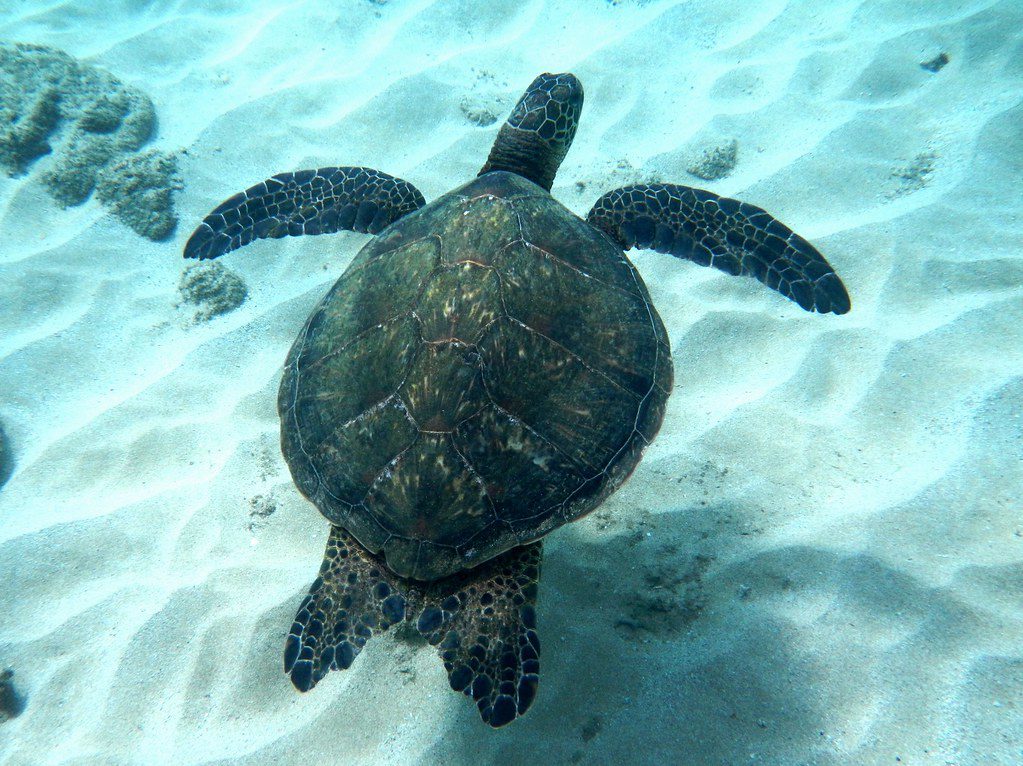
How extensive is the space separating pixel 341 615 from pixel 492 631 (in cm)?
68

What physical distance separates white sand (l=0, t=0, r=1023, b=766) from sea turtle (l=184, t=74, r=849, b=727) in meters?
0.62

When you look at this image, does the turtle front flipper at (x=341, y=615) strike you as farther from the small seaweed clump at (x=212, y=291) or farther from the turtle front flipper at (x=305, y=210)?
the small seaweed clump at (x=212, y=291)

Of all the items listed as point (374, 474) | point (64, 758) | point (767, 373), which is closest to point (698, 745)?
point (374, 474)

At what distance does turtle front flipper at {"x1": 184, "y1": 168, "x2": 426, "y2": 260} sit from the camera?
3.75m

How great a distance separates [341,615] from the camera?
7.09ft

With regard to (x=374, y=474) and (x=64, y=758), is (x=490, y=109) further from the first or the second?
(x=64, y=758)

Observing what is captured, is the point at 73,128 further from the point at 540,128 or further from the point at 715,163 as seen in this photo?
the point at 715,163

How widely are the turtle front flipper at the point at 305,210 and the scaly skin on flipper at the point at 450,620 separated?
2.56 m

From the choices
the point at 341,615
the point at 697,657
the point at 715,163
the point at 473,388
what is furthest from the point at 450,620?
the point at 715,163

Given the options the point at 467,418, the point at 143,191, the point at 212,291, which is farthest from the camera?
the point at 143,191

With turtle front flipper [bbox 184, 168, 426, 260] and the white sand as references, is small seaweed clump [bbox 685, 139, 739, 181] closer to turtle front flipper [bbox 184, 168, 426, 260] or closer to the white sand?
the white sand

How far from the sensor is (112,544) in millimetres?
3139

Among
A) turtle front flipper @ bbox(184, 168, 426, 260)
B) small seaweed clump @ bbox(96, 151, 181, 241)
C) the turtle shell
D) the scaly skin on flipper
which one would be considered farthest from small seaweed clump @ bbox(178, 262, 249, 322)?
the scaly skin on flipper

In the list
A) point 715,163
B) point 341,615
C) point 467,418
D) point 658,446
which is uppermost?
point 467,418
